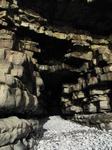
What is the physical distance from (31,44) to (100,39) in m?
8.07

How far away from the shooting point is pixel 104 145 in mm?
4922

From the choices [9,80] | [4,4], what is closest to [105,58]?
[9,80]

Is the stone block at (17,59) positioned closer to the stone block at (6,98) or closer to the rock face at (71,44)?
the stone block at (6,98)

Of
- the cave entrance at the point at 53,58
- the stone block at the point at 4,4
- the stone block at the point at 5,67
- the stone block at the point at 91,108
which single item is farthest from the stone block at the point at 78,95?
the stone block at the point at 4,4

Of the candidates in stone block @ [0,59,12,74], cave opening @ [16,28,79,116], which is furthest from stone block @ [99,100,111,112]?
stone block @ [0,59,12,74]

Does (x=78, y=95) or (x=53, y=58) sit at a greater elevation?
(x=53, y=58)

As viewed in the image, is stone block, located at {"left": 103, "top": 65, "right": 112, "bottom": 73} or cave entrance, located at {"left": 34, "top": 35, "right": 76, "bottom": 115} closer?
stone block, located at {"left": 103, "top": 65, "right": 112, "bottom": 73}

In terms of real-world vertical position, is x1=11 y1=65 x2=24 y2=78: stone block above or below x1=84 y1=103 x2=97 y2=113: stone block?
above

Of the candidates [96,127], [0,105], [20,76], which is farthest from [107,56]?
[0,105]

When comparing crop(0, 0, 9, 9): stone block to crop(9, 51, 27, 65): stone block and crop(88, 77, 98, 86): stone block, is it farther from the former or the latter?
crop(88, 77, 98, 86): stone block

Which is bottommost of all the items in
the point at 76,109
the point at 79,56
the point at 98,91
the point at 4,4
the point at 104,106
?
the point at 76,109

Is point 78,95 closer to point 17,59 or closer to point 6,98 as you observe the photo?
point 17,59

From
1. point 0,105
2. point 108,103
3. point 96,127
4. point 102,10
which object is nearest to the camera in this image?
point 0,105

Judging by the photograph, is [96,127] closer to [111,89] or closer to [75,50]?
[111,89]
